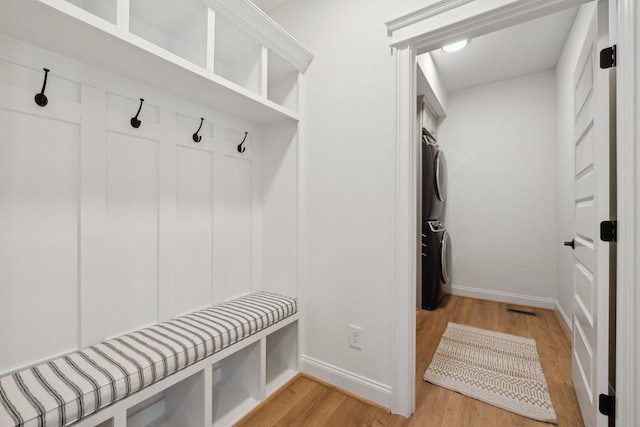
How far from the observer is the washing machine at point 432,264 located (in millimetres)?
3029

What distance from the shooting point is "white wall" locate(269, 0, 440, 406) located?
1601mm

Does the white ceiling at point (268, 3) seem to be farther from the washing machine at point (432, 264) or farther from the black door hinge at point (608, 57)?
the washing machine at point (432, 264)

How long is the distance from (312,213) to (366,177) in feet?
1.44

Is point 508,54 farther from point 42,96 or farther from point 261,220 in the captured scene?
point 42,96

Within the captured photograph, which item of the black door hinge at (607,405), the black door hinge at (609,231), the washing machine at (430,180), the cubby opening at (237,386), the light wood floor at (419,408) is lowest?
the light wood floor at (419,408)

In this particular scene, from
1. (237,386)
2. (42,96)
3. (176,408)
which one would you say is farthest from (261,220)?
(42,96)

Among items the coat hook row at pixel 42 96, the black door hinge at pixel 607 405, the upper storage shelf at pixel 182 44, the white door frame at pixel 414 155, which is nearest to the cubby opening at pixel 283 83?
the upper storage shelf at pixel 182 44

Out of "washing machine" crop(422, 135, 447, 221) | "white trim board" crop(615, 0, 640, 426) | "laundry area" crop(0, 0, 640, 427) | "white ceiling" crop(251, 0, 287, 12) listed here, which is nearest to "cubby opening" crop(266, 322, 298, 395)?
"laundry area" crop(0, 0, 640, 427)

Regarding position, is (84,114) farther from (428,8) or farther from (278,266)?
(428,8)

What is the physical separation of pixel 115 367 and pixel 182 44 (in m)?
1.52

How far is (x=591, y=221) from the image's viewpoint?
1286mm

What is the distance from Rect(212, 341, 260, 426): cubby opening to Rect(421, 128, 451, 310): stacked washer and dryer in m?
2.08

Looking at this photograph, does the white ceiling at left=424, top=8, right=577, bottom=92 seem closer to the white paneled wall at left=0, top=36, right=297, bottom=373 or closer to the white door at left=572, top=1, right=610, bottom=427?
the white door at left=572, top=1, right=610, bottom=427

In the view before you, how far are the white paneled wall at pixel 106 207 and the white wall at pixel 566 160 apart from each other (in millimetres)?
2309
